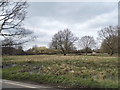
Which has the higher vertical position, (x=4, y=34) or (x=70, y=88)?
(x=4, y=34)

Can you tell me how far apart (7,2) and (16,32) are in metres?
4.37

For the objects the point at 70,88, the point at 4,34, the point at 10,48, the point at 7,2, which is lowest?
the point at 70,88

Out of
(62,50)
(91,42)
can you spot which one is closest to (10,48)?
(62,50)

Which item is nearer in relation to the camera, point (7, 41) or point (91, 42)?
point (7, 41)

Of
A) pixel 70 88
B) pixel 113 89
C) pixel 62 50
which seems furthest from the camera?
pixel 62 50

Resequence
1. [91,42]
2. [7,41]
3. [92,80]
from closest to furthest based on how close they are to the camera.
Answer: [92,80] < [7,41] < [91,42]

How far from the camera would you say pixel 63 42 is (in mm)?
83125

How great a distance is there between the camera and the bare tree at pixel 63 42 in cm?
8118

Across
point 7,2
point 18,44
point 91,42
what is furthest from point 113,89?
point 91,42

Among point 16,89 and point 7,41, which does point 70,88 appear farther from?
point 7,41

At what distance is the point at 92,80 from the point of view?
41.9ft

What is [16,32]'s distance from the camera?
27.9m

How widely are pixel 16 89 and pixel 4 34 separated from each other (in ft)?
59.8

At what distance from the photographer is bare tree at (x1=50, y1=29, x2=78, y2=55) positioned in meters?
81.2
